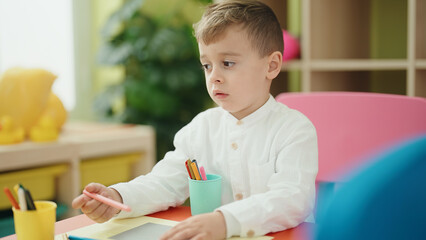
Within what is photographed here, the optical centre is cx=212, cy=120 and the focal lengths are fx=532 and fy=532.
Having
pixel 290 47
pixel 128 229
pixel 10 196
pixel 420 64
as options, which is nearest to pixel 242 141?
pixel 128 229

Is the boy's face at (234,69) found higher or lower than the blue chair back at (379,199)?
higher

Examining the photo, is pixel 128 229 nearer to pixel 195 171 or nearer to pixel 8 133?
pixel 195 171

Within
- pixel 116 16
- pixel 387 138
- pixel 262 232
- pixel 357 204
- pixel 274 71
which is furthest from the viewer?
pixel 116 16

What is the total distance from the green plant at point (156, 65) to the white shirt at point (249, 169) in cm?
205

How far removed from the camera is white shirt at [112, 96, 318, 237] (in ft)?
2.72

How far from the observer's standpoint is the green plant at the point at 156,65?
10.2ft

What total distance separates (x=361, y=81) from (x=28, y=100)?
4.85 feet

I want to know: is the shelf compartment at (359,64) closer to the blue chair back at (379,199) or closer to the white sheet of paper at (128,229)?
the white sheet of paper at (128,229)

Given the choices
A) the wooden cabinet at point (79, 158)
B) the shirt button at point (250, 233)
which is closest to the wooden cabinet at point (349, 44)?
the wooden cabinet at point (79, 158)

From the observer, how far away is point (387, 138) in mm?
1199

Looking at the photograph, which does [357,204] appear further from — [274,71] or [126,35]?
[126,35]

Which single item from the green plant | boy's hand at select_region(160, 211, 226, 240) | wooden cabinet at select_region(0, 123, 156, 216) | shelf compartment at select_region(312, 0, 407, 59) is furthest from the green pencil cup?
the green plant

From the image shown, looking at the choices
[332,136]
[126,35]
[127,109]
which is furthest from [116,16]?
[332,136]

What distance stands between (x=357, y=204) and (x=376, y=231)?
4cm
